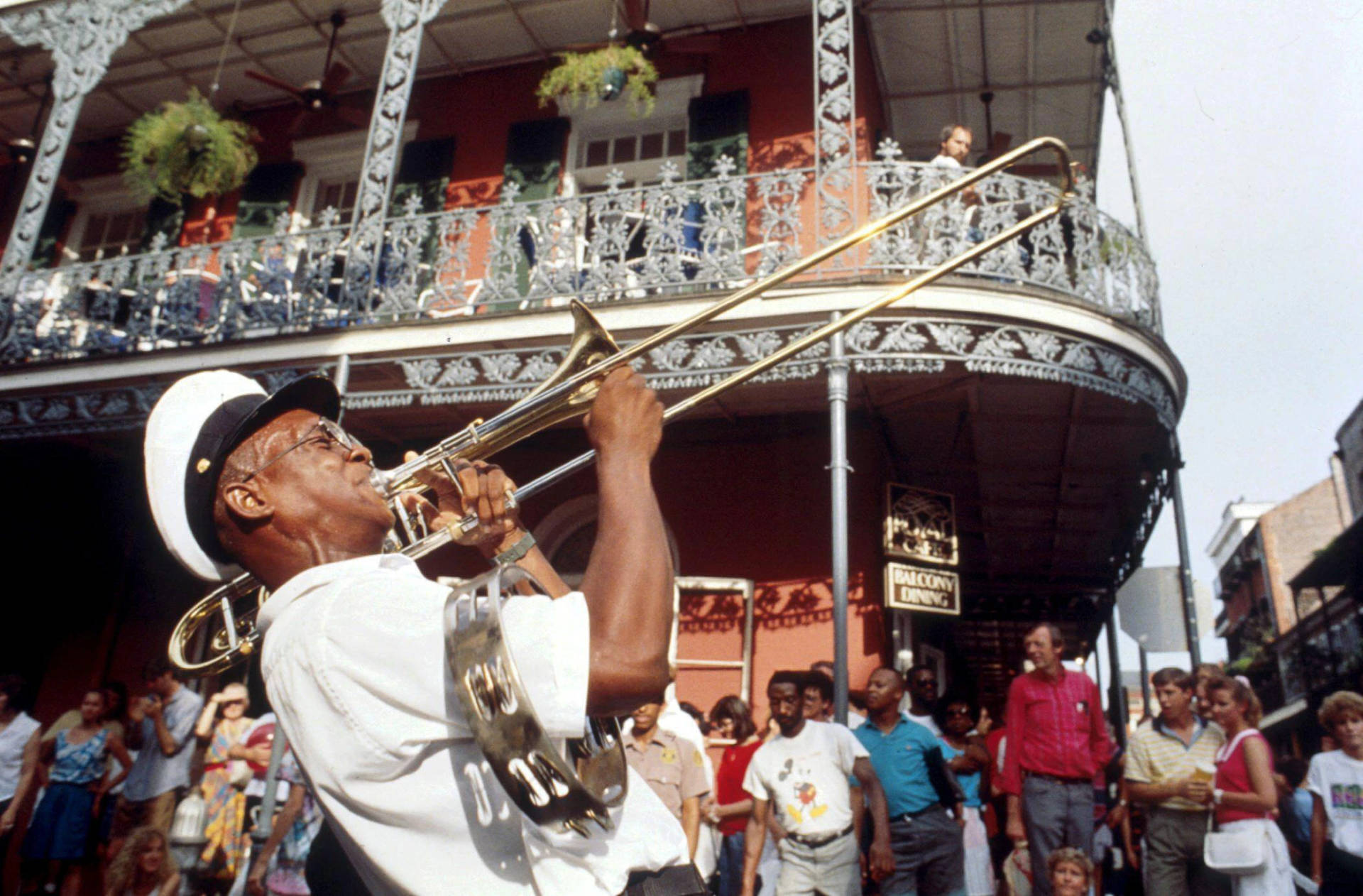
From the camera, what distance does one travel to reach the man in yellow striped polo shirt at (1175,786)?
540 cm

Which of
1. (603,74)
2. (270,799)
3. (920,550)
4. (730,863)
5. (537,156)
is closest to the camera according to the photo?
(270,799)

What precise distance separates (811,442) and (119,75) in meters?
8.86

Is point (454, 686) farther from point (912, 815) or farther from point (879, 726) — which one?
point (879, 726)

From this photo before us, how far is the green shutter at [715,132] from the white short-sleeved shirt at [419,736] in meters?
8.67

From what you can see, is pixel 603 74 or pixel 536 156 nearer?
pixel 603 74

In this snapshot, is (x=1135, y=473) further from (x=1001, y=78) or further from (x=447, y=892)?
(x=447, y=892)

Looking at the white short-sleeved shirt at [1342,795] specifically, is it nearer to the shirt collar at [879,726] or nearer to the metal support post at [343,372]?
the shirt collar at [879,726]

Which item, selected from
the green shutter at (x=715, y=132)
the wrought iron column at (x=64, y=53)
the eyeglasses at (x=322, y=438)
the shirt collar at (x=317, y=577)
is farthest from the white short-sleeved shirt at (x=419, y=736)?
the wrought iron column at (x=64, y=53)

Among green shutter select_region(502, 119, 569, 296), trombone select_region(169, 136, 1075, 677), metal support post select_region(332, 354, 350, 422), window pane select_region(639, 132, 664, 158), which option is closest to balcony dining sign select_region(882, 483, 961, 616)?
window pane select_region(639, 132, 664, 158)

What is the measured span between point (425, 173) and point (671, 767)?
7604 millimetres

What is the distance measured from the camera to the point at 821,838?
5.32m

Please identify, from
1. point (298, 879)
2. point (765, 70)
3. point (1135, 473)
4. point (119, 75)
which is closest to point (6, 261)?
point (119, 75)

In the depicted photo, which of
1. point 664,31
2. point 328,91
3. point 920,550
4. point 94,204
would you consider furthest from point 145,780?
point 94,204

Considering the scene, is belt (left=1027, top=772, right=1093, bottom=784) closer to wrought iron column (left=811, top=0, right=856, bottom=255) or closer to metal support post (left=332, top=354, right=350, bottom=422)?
wrought iron column (left=811, top=0, right=856, bottom=255)
